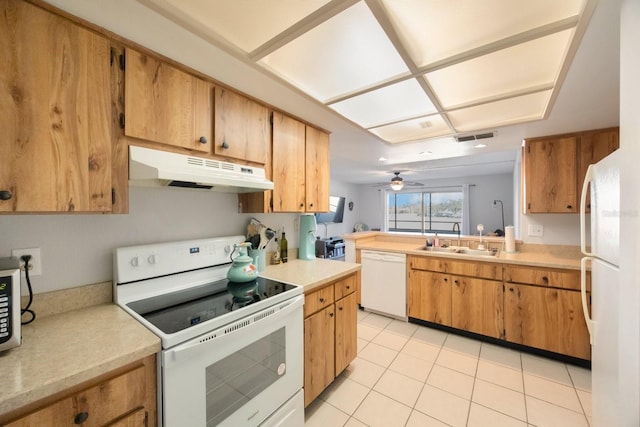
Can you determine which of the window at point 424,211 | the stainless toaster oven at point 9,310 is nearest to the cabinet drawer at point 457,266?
the stainless toaster oven at point 9,310

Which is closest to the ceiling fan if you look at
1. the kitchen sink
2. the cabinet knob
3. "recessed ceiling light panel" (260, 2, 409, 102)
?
the kitchen sink

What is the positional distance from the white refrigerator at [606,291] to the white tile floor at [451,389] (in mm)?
509

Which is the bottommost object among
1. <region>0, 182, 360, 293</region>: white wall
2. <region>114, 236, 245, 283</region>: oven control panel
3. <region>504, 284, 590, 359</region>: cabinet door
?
<region>504, 284, 590, 359</region>: cabinet door

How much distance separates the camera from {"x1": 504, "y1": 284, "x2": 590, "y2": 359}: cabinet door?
2.15m

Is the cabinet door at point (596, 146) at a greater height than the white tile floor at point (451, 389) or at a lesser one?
greater

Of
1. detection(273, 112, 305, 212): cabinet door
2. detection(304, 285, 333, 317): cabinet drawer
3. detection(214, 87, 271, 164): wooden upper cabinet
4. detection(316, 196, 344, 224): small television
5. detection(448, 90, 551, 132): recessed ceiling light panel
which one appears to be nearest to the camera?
detection(214, 87, 271, 164): wooden upper cabinet

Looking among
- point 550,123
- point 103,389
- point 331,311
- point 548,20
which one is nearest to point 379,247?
point 331,311

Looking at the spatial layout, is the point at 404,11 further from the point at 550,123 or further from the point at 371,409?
the point at 371,409

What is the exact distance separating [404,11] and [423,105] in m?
0.93

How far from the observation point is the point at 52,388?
2.32ft

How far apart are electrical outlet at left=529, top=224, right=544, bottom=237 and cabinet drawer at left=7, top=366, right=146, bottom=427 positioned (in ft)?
11.8

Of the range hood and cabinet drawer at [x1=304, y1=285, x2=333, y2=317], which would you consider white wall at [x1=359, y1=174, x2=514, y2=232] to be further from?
the range hood

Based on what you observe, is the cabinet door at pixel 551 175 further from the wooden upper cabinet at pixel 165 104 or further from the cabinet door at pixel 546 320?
the wooden upper cabinet at pixel 165 104

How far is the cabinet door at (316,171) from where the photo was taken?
7.10 feet
